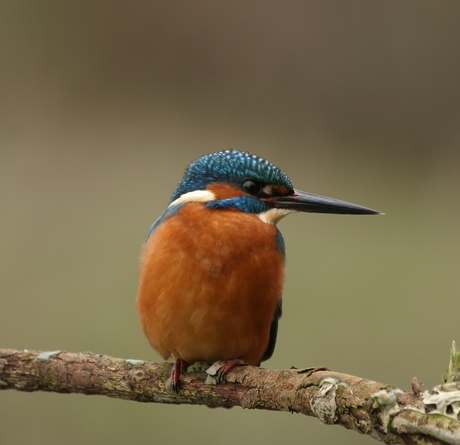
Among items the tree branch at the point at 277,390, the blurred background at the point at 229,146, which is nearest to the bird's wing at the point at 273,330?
the tree branch at the point at 277,390

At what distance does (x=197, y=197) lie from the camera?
2.18 m

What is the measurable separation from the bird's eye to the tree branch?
59cm

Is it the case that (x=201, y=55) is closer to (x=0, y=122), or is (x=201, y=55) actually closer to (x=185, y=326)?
(x=0, y=122)

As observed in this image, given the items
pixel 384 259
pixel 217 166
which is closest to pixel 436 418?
pixel 217 166

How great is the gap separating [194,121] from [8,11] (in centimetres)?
136

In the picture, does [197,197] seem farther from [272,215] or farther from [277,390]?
[277,390]

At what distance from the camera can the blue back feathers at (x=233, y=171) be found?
2160 millimetres

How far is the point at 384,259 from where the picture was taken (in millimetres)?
3703

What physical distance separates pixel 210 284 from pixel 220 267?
57mm

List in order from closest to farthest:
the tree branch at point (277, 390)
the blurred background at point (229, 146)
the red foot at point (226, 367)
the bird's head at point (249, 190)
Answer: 1. the tree branch at point (277, 390)
2. the red foot at point (226, 367)
3. the bird's head at point (249, 190)
4. the blurred background at point (229, 146)

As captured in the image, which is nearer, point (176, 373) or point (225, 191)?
point (176, 373)

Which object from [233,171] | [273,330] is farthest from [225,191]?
[273,330]

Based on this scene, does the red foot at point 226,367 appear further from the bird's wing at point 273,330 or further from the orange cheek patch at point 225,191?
the orange cheek patch at point 225,191

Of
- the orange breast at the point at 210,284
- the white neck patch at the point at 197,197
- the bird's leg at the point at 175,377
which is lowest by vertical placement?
the bird's leg at the point at 175,377
